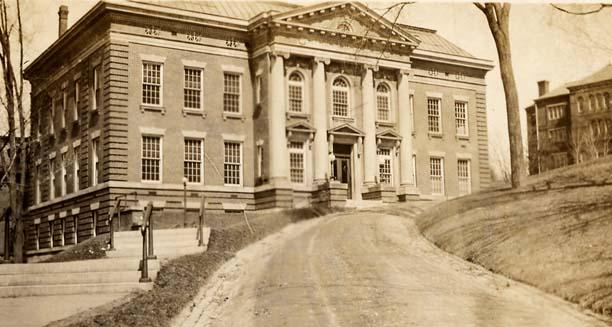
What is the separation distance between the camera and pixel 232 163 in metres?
30.2

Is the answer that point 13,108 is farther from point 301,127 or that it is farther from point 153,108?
point 301,127

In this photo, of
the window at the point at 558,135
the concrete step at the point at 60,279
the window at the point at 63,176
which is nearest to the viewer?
the concrete step at the point at 60,279

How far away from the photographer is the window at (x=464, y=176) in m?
35.3

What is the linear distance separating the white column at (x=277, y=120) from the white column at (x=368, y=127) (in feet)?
12.7

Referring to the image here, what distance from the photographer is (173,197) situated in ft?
91.8

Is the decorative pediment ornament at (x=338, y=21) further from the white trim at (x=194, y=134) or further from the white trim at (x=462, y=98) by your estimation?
the white trim at (x=194, y=134)

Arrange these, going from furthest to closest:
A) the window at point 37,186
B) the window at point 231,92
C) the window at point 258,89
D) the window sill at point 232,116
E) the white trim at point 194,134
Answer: the window at point 258,89 → the window at point 231,92 → the window sill at point 232,116 → the white trim at point 194,134 → the window at point 37,186

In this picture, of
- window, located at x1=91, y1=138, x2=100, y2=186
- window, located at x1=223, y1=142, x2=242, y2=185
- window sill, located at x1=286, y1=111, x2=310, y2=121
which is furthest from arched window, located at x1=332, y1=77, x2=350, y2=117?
window, located at x1=91, y1=138, x2=100, y2=186

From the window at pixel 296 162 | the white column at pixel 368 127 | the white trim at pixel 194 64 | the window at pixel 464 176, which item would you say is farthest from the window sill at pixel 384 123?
the white trim at pixel 194 64

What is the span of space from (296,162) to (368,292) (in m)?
19.1

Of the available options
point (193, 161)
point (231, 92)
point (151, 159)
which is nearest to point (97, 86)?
point (151, 159)

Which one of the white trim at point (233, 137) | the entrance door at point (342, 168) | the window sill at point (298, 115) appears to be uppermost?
the window sill at point (298, 115)

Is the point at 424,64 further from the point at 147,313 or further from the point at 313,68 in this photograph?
the point at 147,313

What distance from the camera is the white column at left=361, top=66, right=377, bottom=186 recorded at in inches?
1245
